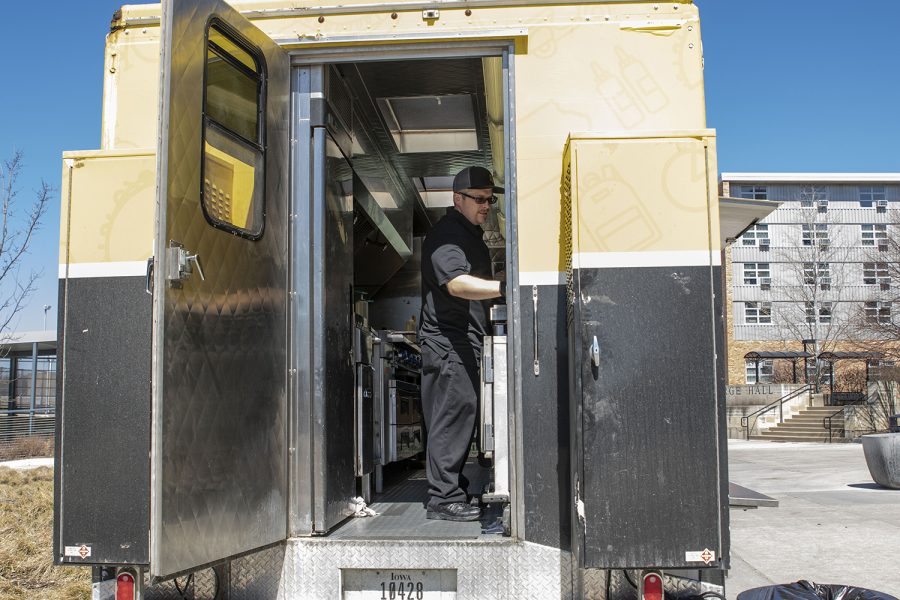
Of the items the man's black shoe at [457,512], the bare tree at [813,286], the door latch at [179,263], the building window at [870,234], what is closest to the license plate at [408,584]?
the man's black shoe at [457,512]

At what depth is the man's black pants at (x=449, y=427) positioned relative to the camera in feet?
13.9

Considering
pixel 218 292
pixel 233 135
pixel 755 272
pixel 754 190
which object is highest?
pixel 754 190

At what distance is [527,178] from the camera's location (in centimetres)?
347

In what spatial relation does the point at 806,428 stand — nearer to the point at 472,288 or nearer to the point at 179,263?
the point at 472,288

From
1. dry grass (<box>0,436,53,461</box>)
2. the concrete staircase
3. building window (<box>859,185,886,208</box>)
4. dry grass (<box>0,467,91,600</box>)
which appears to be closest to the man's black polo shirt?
dry grass (<box>0,467,91,600</box>)

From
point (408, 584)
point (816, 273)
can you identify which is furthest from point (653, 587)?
point (816, 273)

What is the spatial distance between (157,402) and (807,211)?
156ft

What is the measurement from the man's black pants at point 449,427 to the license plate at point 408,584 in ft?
2.83

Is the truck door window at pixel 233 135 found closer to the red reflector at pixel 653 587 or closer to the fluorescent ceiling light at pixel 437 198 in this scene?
the red reflector at pixel 653 587

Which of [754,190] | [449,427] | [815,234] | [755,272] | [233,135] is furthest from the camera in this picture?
[755,272]

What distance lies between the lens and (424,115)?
611cm

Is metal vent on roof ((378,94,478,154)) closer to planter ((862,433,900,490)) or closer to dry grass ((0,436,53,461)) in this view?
planter ((862,433,900,490))

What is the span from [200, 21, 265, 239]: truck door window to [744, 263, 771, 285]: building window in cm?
4949

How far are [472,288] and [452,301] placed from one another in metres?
0.34
